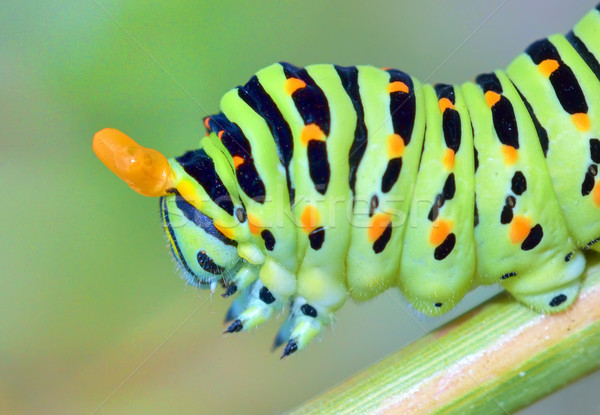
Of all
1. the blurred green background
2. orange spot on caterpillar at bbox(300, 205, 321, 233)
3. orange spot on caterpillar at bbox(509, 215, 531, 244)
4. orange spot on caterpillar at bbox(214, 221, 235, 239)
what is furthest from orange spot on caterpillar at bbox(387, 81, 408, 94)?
the blurred green background

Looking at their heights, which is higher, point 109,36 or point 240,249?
point 109,36

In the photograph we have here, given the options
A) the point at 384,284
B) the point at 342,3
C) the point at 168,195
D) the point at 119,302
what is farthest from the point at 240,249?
the point at 342,3

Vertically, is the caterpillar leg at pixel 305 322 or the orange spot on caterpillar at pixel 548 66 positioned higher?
the orange spot on caterpillar at pixel 548 66

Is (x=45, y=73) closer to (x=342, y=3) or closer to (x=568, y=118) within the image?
(x=342, y=3)

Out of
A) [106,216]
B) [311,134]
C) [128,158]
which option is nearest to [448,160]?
[311,134]

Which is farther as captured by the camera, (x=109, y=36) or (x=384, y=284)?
(x=109, y=36)

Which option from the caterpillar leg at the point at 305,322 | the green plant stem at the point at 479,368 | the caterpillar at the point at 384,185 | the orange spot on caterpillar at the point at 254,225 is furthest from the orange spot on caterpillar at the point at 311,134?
the green plant stem at the point at 479,368

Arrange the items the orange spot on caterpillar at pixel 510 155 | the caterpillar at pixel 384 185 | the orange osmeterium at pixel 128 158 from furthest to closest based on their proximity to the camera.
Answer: the orange spot on caterpillar at pixel 510 155 → the caterpillar at pixel 384 185 → the orange osmeterium at pixel 128 158

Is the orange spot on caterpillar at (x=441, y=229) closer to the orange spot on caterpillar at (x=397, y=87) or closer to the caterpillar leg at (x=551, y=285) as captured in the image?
the caterpillar leg at (x=551, y=285)
